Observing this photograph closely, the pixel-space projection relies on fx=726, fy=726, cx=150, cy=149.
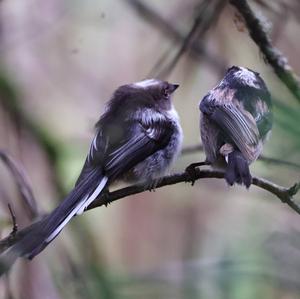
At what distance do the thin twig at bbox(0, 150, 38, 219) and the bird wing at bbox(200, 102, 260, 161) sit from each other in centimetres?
93

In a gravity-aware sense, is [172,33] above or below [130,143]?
above

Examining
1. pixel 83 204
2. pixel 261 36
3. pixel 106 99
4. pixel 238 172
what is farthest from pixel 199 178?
pixel 106 99

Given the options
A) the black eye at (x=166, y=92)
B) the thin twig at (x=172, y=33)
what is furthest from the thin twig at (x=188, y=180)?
the thin twig at (x=172, y=33)

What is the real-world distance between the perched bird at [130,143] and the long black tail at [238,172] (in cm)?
55

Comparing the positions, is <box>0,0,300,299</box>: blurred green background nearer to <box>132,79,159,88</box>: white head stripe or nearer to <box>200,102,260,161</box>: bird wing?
<box>132,79,159,88</box>: white head stripe

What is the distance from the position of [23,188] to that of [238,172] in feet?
3.54

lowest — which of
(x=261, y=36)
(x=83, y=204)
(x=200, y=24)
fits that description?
(x=83, y=204)

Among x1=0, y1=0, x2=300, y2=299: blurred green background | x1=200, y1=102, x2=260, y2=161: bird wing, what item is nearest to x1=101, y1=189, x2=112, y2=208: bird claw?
x1=0, y1=0, x2=300, y2=299: blurred green background

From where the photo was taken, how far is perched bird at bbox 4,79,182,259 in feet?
9.91

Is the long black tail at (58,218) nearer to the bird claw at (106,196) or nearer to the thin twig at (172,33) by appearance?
the bird claw at (106,196)

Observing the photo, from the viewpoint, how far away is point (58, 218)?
2672mm

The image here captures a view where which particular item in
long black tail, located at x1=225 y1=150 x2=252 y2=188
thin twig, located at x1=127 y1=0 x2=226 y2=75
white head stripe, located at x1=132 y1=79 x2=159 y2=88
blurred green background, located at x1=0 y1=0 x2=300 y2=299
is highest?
long black tail, located at x1=225 y1=150 x2=252 y2=188

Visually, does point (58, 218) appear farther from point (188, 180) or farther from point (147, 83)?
point (147, 83)

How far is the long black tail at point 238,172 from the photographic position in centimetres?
266
